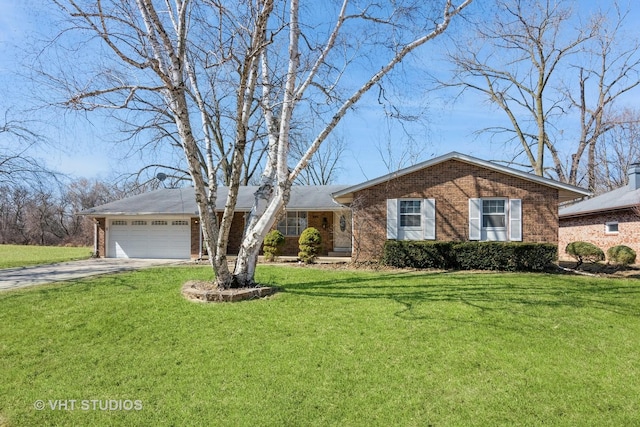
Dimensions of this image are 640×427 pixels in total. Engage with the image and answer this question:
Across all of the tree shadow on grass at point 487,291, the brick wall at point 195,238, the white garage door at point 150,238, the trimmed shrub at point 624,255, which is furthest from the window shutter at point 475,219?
the white garage door at point 150,238

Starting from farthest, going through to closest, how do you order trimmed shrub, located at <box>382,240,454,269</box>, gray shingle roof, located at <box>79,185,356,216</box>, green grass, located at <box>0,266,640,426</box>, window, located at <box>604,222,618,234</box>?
gray shingle roof, located at <box>79,185,356,216</box> → window, located at <box>604,222,618,234</box> → trimmed shrub, located at <box>382,240,454,269</box> → green grass, located at <box>0,266,640,426</box>

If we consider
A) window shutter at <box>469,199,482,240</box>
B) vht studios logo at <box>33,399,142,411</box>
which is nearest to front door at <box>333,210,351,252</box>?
window shutter at <box>469,199,482,240</box>

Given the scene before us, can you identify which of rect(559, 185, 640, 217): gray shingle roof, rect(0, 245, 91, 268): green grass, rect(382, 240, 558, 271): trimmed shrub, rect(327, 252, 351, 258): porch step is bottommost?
rect(0, 245, 91, 268): green grass

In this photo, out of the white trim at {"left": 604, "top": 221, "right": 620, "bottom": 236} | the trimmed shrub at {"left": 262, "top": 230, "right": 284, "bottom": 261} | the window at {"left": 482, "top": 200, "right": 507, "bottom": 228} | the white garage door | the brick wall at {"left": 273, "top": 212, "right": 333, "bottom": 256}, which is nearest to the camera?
the window at {"left": 482, "top": 200, "right": 507, "bottom": 228}

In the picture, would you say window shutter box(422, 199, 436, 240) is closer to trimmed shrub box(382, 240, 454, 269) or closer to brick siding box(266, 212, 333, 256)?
trimmed shrub box(382, 240, 454, 269)

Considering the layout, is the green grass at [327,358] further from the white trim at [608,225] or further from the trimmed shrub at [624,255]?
the white trim at [608,225]

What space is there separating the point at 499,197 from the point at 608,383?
32.9ft

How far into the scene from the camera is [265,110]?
883cm

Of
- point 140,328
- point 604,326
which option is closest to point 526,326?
point 604,326

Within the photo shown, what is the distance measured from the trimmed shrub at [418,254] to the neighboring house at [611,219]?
737cm

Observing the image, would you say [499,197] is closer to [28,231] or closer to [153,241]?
[153,241]

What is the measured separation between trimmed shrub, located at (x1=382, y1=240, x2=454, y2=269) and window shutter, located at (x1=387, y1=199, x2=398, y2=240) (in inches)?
20.5

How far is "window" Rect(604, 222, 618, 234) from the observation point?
674 inches

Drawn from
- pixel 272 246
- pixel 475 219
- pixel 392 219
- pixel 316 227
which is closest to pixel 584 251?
pixel 475 219
